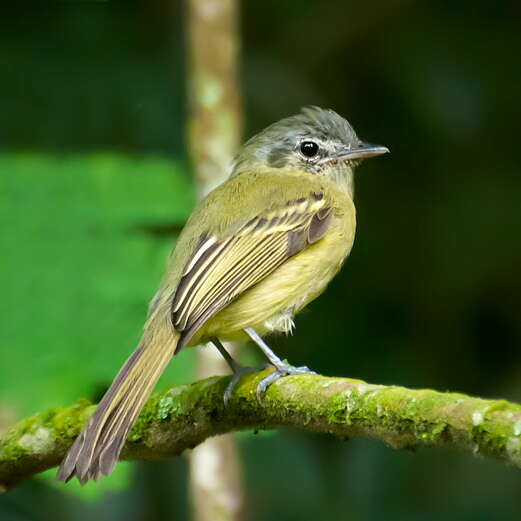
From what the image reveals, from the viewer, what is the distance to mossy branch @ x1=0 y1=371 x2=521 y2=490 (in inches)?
90.7

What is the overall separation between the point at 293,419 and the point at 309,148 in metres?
2.01

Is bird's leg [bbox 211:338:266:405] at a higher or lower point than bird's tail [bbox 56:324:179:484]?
lower

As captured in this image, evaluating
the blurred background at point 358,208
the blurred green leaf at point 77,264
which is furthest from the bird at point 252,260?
the blurred background at point 358,208

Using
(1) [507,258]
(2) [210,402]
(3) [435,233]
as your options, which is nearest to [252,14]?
(3) [435,233]

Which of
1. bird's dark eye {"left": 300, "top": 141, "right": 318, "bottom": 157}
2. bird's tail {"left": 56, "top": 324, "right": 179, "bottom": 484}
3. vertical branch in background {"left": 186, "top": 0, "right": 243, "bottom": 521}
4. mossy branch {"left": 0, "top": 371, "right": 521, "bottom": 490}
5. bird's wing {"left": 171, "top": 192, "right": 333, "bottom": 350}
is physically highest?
vertical branch in background {"left": 186, "top": 0, "right": 243, "bottom": 521}

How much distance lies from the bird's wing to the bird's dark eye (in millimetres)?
336

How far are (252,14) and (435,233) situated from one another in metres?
1.90

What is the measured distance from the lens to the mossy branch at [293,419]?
7.55ft

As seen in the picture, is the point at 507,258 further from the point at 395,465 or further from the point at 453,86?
the point at 395,465

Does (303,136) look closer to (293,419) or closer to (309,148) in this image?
(309,148)

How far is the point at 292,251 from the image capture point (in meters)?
4.06

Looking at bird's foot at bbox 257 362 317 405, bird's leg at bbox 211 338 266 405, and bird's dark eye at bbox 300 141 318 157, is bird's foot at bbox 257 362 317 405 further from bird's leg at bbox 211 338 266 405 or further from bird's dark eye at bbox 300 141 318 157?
bird's dark eye at bbox 300 141 318 157

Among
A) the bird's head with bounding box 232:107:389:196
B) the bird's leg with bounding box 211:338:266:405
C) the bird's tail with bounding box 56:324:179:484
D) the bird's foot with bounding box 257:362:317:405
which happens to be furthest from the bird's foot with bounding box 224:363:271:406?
the bird's head with bounding box 232:107:389:196

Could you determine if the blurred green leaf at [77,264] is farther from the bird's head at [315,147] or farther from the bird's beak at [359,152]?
the bird's beak at [359,152]
